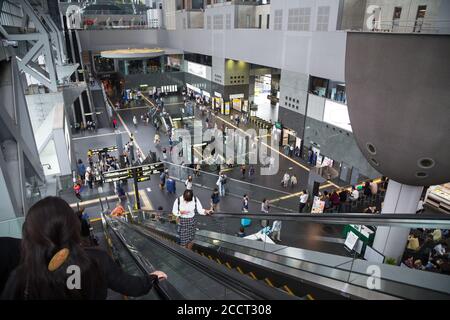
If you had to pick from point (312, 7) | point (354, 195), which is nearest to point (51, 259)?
point (354, 195)

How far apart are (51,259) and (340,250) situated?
905cm

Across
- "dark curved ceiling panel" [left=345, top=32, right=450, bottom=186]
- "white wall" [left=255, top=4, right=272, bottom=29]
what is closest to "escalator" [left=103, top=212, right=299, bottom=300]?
"dark curved ceiling panel" [left=345, top=32, right=450, bottom=186]

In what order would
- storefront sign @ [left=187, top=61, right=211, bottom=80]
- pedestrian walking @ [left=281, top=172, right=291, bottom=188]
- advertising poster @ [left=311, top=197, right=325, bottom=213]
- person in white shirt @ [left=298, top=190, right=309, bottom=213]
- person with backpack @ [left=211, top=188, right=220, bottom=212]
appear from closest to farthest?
advertising poster @ [left=311, top=197, right=325, bottom=213]
person in white shirt @ [left=298, top=190, right=309, bottom=213]
person with backpack @ [left=211, top=188, right=220, bottom=212]
pedestrian walking @ [left=281, top=172, right=291, bottom=188]
storefront sign @ [left=187, top=61, right=211, bottom=80]

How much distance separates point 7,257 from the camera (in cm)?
209

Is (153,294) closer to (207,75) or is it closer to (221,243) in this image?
(221,243)

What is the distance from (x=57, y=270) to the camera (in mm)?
1701

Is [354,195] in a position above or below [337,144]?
below

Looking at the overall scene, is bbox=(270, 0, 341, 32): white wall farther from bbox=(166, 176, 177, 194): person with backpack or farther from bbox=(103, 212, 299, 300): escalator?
bbox=(103, 212, 299, 300): escalator

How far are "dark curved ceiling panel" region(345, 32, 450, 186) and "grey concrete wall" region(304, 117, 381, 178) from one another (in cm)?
998

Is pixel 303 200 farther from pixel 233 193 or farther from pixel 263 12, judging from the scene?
pixel 263 12

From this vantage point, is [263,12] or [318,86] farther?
[263,12]

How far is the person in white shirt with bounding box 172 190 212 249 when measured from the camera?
6.08 metres
